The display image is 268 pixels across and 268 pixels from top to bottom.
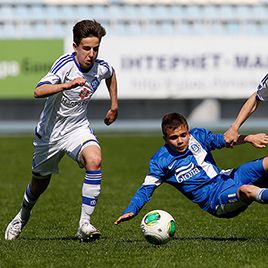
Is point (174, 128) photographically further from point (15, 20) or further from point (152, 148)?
point (15, 20)

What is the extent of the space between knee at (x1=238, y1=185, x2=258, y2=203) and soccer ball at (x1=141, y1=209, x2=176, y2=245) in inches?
22.4

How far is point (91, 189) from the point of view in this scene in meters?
7.53

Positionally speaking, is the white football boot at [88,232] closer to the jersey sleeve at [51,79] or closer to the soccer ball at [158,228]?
the soccer ball at [158,228]

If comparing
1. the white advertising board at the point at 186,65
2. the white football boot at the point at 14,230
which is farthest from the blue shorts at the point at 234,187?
the white advertising board at the point at 186,65

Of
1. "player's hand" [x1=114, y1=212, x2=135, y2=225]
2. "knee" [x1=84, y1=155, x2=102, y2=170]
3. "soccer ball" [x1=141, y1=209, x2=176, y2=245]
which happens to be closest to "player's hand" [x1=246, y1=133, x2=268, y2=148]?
"soccer ball" [x1=141, y1=209, x2=176, y2=245]

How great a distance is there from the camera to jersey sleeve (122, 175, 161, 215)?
7048 mm

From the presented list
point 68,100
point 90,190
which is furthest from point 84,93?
point 90,190

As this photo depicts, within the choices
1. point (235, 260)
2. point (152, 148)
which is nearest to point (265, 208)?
point (235, 260)

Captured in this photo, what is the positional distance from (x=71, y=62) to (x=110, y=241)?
1508 mm

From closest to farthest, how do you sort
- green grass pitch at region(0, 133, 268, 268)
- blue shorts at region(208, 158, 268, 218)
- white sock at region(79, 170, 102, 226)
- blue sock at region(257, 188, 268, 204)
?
green grass pitch at region(0, 133, 268, 268) < blue sock at region(257, 188, 268, 204) < blue shorts at region(208, 158, 268, 218) < white sock at region(79, 170, 102, 226)

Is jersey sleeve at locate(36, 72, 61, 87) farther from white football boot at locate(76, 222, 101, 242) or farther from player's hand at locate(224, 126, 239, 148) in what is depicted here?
player's hand at locate(224, 126, 239, 148)

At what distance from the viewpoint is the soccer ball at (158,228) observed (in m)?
6.98

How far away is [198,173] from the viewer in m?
7.41

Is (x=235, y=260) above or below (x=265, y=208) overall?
above
